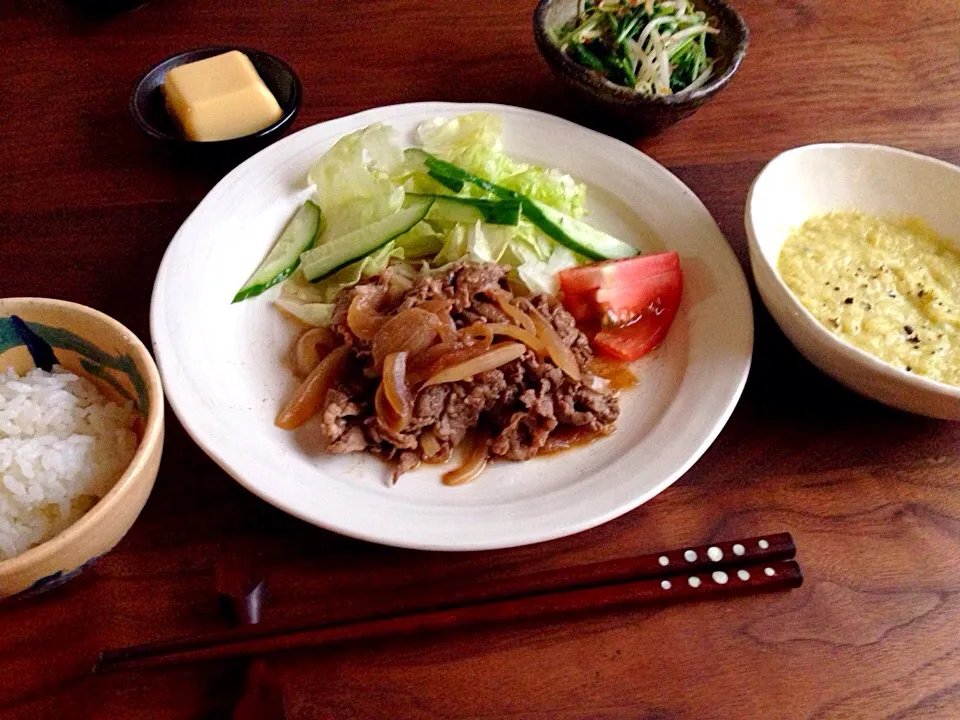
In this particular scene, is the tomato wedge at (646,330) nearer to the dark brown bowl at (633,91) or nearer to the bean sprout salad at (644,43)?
Answer: the dark brown bowl at (633,91)

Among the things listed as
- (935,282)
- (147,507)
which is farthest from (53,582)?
(935,282)

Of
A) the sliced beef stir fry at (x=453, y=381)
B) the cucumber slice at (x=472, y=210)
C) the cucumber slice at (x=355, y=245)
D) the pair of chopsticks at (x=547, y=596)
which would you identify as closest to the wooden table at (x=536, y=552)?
the pair of chopsticks at (x=547, y=596)

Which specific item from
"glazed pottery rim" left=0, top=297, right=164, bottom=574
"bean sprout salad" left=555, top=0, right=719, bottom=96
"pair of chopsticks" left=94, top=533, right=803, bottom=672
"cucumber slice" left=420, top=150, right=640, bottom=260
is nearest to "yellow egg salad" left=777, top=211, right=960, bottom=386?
"cucumber slice" left=420, top=150, right=640, bottom=260

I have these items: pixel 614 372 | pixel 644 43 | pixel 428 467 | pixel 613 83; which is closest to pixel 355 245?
pixel 428 467

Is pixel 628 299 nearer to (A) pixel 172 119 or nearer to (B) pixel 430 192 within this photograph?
(B) pixel 430 192

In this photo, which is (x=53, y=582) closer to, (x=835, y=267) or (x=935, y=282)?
(x=835, y=267)

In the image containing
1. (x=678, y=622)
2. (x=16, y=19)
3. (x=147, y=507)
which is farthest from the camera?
(x=16, y=19)
